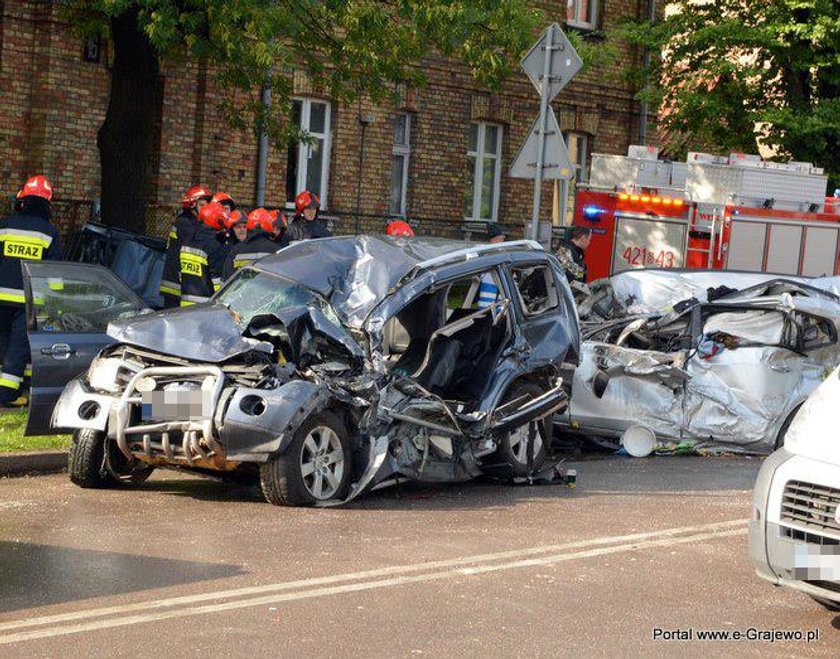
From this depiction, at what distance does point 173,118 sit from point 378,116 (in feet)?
12.9

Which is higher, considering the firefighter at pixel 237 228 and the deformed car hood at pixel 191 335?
the firefighter at pixel 237 228

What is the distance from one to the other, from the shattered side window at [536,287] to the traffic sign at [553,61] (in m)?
3.35

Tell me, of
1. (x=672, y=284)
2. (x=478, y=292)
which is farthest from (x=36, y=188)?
(x=672, y=284)

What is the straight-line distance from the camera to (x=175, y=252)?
15.2 meters

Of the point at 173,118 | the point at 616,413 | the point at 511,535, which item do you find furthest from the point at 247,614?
the point at 173,118

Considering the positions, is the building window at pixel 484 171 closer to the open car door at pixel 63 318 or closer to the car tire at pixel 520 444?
the open car door at pixel 63 318

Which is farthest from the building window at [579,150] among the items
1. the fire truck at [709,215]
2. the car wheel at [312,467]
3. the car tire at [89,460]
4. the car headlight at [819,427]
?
the car headlight at [819,427]

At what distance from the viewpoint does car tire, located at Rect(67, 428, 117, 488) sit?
10141mm

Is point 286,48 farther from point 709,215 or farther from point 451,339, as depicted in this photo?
point 709,215

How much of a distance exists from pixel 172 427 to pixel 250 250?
4.70 meters

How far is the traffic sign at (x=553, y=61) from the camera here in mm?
14688

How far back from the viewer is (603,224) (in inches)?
870

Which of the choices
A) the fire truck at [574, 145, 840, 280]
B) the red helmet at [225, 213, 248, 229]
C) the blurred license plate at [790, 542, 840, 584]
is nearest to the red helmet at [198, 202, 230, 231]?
the red helmet at [225, 213, 248, 229]

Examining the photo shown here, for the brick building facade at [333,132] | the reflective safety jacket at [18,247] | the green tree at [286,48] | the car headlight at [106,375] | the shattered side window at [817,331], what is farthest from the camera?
the brick building facade at [333,132]
